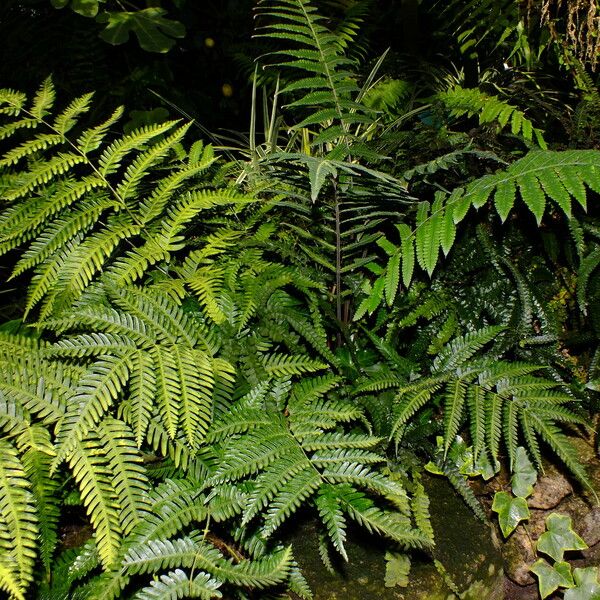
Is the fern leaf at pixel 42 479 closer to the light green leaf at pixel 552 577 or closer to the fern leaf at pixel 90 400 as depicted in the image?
the fern leaf at pixel 90 400

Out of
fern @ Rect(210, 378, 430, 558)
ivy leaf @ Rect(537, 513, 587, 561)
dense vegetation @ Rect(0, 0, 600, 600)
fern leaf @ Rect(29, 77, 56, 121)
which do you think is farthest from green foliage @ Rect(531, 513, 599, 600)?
fern leaf @ Rect(29, 77, 56, 121)

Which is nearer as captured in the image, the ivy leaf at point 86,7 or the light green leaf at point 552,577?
the light green leaf at point 552,577

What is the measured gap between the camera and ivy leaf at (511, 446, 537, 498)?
6.25 ft

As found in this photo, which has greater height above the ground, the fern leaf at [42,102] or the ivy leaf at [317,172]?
the fern leaf at [42,102]

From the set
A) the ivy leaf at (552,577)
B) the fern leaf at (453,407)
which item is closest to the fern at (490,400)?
the fern leaf at (453,407)

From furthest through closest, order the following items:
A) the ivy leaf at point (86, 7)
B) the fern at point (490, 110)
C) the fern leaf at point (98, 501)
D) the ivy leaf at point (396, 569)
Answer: the ivy leaf at point (86, 7) → the fern at point (490, 110) → the ivy leaf at point (396, 569) → the fern leaf at point (98, 501)

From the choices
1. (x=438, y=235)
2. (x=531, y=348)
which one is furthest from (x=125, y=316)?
(x=531, y=348)

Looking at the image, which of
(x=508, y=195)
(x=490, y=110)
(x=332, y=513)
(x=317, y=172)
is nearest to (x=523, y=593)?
(x=332, y=513)

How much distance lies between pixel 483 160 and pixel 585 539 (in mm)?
1498

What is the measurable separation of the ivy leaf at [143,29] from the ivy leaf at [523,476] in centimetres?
241

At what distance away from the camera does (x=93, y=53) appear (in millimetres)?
2984

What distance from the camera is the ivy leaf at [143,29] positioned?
2.58m

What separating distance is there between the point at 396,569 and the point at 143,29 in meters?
2.62

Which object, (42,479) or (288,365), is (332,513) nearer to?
(288,365)
